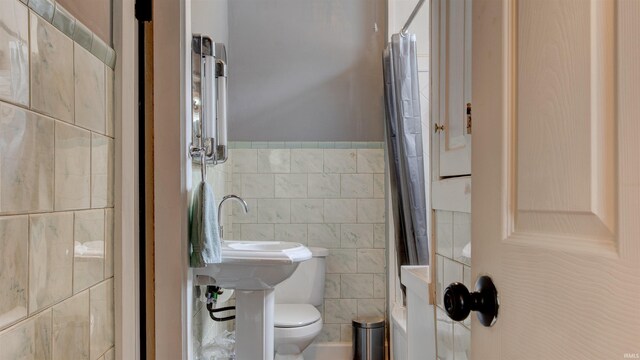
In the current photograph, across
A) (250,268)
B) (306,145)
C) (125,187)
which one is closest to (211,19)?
(306,145)

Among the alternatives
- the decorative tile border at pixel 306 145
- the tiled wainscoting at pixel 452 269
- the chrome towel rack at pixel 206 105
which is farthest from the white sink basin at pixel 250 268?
the decorative tile border at pixel 306 145

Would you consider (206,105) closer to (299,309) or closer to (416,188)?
(416,188)

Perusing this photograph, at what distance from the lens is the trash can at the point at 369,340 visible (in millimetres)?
2824

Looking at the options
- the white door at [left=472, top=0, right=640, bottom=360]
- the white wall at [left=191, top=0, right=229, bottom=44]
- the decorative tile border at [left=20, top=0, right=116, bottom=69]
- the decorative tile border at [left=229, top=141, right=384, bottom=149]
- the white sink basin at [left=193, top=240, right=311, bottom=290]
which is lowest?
the white sink basin at [left=193, top=240, right=311, bottom=290]

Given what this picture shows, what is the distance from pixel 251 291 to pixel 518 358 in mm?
1629

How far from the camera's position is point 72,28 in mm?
844

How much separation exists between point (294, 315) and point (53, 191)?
1994mm

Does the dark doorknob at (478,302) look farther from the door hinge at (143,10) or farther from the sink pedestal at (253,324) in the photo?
the sink pedestal at (253,324)

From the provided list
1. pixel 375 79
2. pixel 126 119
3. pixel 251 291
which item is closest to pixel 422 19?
pixel 375 79

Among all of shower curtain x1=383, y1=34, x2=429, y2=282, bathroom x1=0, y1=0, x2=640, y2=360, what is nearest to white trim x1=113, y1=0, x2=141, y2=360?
bathroom x1=0, y1=0, x2=640, y2=360

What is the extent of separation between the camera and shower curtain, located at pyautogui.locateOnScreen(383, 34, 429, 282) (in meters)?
2.44

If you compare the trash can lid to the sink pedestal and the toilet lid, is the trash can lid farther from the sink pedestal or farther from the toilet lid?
the sink pedestal

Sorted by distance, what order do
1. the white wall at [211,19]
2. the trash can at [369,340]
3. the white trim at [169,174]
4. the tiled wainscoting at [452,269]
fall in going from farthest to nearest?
the trash can at [369,340] < the white wall at [211,19] < the white trim at [169,174] < the tiled wainscoting at [452,269]

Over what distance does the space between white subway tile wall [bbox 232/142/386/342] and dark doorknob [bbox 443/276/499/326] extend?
2.30 metres
